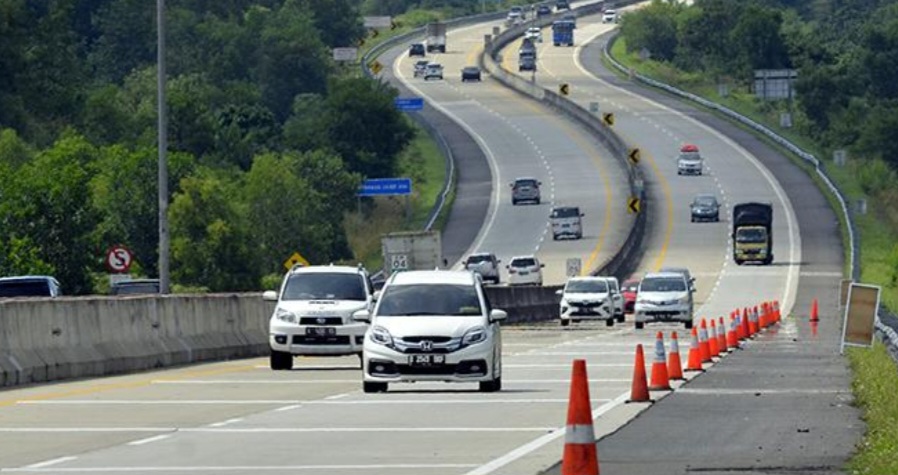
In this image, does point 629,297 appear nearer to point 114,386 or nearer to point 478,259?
point 478,259

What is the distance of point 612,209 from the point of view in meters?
127

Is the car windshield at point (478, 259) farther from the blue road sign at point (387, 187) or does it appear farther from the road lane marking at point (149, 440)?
the road lane marking at point (149, 440)

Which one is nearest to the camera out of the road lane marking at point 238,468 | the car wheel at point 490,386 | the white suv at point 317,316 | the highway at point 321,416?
the road lane marking at point 238,468

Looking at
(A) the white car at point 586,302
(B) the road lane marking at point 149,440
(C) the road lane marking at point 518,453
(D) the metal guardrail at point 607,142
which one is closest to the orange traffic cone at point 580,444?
(C) the road lane marking at point 518,453

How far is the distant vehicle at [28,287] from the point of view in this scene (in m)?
46.4

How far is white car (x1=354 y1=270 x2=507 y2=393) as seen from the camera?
30219 mm

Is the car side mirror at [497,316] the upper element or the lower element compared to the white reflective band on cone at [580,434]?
lower

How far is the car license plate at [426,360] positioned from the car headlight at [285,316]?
7.78 meters

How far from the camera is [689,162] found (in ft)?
456

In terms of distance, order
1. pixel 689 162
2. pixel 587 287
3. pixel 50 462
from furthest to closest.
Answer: pixel 689 162, pixel 587 287, pixel 50 462

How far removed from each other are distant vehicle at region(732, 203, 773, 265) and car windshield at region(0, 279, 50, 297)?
6171cm

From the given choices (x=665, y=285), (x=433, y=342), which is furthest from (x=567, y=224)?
(x=433, y=342)

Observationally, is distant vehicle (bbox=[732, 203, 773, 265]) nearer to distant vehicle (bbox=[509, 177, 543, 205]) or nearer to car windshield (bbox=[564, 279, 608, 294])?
distant vehicle (bbox=[509, 177, 543, 205])

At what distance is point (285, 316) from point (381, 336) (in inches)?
A: 296
